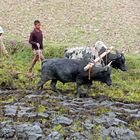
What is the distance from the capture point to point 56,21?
77.6 ft

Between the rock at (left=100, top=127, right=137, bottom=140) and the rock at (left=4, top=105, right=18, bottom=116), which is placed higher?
the rock at (left=4, top=105, right=18, bottom=116)

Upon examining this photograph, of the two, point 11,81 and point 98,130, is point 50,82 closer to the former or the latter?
point 11,81

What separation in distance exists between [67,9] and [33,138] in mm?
15852

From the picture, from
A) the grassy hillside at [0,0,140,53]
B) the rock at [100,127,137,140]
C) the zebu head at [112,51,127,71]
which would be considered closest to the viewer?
the rock at [100,127,137,140]

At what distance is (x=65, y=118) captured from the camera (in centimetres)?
1104

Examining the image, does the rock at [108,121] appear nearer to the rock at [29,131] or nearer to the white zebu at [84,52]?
the rock at [29,131]

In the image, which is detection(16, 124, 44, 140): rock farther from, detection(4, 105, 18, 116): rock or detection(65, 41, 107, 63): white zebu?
detection(65, 41, 107, 63): white zebu

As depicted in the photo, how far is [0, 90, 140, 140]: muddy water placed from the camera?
34.6 feet

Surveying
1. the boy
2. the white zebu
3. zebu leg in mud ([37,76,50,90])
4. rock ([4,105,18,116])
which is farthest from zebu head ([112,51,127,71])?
rock ([4,105,18,116])

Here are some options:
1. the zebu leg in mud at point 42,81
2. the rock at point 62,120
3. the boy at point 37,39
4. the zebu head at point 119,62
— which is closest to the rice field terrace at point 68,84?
the rock at point 62,120

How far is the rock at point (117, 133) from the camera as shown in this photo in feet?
34.5

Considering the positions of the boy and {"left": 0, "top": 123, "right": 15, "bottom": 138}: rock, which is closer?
{"left": 0, "top": 123, "right": 15, "bottom": 138}: rock

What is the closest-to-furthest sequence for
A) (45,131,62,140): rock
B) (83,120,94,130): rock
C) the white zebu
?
(45,131,62,140): rock < (83,120,94,130): rock < the white zebu

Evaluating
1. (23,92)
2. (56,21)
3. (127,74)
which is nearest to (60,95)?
(23,92)
